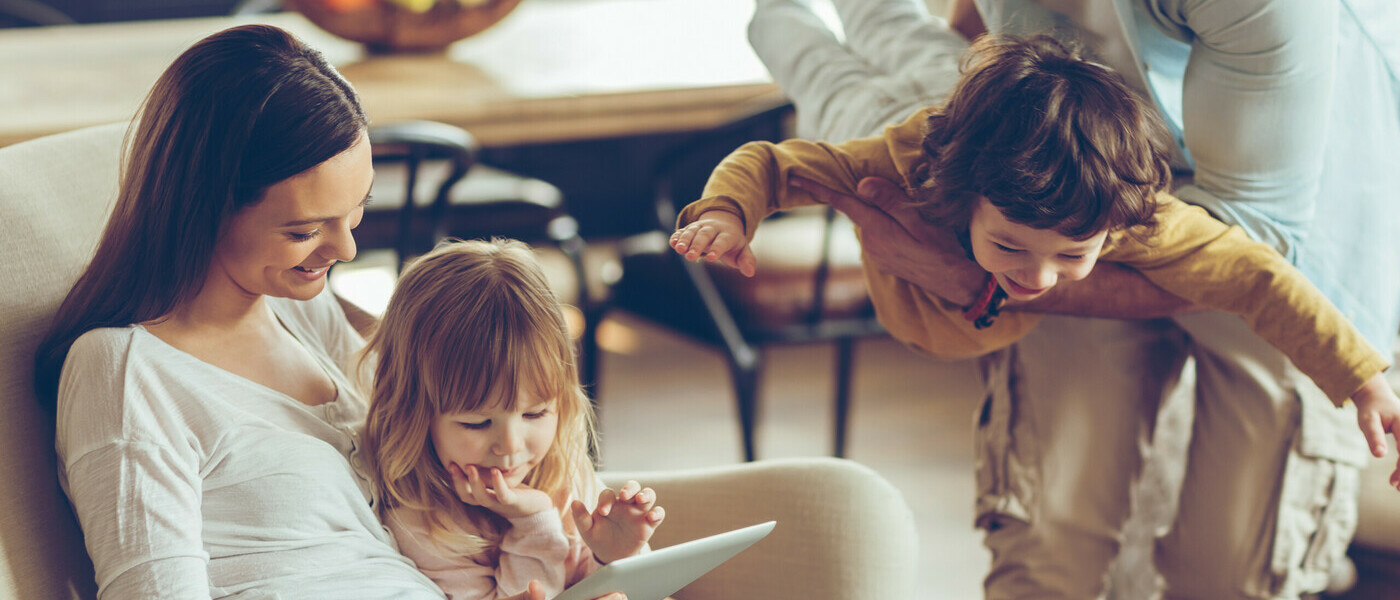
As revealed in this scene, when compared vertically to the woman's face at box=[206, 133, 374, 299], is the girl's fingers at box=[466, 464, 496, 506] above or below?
below

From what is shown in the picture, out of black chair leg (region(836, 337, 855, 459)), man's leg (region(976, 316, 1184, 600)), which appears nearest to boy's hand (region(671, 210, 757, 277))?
man's leg (region(976, 316, 1184, 600))

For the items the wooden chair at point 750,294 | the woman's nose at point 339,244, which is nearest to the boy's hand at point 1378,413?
the woman's nose at point 339,244

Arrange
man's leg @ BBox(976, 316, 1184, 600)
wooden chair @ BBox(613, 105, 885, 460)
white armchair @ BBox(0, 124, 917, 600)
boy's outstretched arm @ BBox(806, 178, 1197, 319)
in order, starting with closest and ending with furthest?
white armchair @ BBox(0, 124, 917, 600), boy's outstretched arm @ BBox(806, 178, 1197, 319), man's leg @ BBox(976, 316, 1184, 600), wooden chair @ BBox(613, 105, 885, 460)

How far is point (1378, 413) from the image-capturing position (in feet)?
3.10

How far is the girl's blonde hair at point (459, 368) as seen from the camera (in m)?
0.80

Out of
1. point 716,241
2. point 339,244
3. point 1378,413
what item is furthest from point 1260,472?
point 339,244

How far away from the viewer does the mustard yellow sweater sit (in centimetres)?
94

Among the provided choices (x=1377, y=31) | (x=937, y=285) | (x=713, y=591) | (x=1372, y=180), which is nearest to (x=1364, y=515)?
(x=1372, y=180)

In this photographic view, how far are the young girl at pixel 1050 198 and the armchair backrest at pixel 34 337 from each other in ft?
1.54

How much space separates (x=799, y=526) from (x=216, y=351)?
50 centimetres

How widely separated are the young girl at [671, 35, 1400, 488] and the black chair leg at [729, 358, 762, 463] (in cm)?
82

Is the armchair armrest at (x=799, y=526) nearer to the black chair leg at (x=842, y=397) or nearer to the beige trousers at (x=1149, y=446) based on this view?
the beige trousers at (x=1149, y=446)

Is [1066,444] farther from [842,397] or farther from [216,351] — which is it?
[216,351]

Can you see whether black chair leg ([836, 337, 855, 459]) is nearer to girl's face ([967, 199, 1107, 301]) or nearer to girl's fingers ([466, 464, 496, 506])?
girl's face ([967, 199, 1107, 301])
